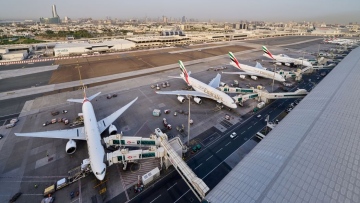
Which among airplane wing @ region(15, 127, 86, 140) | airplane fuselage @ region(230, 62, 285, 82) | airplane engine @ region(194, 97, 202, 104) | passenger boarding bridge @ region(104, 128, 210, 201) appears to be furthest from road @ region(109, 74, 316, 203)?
airplane fuselage @ region(230, 62, 285, 82)

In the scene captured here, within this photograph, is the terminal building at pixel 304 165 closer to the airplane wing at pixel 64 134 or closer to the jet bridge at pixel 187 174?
the jet bridge at pixel 187 174

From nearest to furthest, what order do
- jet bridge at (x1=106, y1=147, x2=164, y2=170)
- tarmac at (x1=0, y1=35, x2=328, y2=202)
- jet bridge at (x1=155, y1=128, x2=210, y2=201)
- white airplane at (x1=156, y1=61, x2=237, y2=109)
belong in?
jet bridge at (x1=155, y1=128, x2=210, y2=201) → tarmac at (x1=0, y1=35, x2=328, y2=202) → jet bridge at (x1=106, y1=147, x2=164, y2=170) → white airplane at (x1=156, y1=61, x2=237, y2=109)

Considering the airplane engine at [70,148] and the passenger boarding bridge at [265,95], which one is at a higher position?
the passenger boarding bridge at [265,95]

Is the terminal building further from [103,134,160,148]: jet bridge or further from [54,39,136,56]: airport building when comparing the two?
[54,39,136,56]: airport building

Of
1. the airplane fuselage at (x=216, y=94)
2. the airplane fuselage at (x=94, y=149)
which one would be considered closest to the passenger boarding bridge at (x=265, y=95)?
the airplane fuselage at (x=216, y=94)

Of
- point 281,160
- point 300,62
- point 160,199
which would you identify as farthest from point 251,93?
point 300,62
